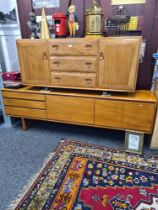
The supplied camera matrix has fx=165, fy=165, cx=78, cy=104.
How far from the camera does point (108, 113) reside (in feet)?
6.49

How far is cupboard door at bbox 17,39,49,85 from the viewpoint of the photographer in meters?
1.99

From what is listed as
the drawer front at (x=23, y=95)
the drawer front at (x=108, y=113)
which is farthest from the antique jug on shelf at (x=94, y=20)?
the drawer front at (x=23, y=95)

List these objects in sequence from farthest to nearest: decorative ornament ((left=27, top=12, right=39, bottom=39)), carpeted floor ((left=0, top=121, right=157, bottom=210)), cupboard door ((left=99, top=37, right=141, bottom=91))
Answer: decorative ornament ((left=27, top=12, right=39, bottom=39)), cupboard door ((left=99, top=37, right=141, bottom=91)), carpeted floor ((left=0, top=121, right=157, bottom=210))

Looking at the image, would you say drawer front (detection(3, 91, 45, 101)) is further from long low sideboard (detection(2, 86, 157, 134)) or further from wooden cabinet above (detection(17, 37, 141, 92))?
wooden cabinet above (detection(17, 37, 141, 92))

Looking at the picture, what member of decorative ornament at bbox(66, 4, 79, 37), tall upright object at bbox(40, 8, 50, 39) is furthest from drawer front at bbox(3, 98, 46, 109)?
decorative ornament at bbox(66, 4, 79, 37)

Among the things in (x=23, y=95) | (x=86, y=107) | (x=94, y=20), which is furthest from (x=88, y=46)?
(x=23, y=95)

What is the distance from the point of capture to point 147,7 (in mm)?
1944

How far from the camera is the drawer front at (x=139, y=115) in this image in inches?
71.8

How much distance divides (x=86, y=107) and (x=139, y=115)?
0.62 metres

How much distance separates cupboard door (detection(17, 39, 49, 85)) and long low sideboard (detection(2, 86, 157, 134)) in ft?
0.57

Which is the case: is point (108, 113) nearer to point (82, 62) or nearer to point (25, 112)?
point (82, 62)

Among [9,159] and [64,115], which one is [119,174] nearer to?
[64,115]

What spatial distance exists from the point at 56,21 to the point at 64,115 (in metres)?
1.18

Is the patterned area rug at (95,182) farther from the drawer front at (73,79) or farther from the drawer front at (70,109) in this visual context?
the drawer front at (73,79)
